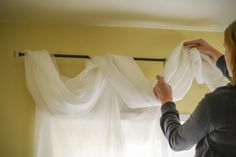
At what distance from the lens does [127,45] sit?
190 cm

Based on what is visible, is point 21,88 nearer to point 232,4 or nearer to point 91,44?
point 91,44

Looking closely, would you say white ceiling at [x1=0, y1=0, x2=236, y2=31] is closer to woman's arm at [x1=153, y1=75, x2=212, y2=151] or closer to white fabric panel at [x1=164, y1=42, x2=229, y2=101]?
white fabric panel at [x1=164, y1=42, x2=229, y2=101]

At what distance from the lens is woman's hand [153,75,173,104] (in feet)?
4.80

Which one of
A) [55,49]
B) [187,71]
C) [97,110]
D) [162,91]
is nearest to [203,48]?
[187,71]

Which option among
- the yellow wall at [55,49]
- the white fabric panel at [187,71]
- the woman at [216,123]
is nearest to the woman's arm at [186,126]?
the woman at [216,123]

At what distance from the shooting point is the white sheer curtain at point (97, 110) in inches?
64.1

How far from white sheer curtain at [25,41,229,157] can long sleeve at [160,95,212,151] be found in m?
0.40

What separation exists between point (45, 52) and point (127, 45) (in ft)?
1.62

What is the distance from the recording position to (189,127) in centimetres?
112

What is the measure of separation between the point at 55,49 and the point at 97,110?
17.8 inches

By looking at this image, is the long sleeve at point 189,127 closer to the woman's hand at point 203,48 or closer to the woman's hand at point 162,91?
the woman's hand at point 162,91

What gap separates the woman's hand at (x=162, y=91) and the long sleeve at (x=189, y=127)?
19 cm

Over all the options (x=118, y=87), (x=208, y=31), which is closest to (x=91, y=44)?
(x=118, y=87)

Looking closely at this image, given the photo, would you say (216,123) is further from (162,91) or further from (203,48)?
(203,48)
